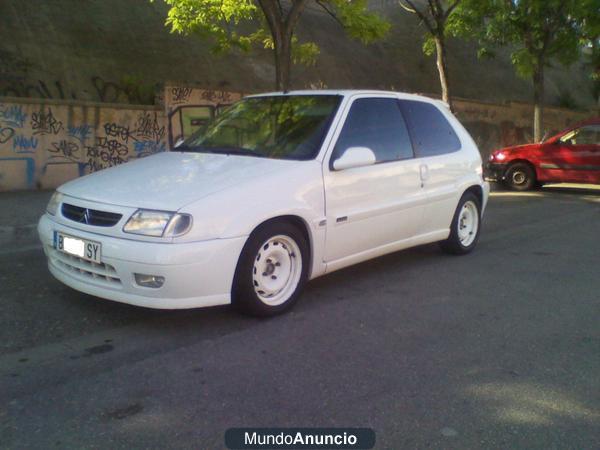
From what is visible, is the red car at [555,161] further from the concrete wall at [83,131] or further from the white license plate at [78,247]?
the white license plate at [78,247]

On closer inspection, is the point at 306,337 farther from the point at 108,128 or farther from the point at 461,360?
the point at 108,128

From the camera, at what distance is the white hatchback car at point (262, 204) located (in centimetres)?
394

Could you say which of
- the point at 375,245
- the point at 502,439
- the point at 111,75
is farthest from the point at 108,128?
the point at 502,439

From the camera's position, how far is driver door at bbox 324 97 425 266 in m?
4.83

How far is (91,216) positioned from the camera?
163 inches

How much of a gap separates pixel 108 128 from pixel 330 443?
32.1 feet

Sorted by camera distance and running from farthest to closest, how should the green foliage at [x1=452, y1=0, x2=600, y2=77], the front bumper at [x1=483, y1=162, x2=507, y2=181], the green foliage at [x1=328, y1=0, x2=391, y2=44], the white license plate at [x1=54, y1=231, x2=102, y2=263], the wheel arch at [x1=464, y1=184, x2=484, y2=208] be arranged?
the green foliage at [x1=452, y1=0, x2=600, y2=77]
the front bumper at [x1=483, y1=162, x2=507, y2=181]
the green foliage at [x1=328, y1=0, x2=391, y2=44]
the wheel arch at [x1=464, y1=184, x2=484, y2=208]
the white license plate at [x1=54, y1=231, x2=102, y2=263]

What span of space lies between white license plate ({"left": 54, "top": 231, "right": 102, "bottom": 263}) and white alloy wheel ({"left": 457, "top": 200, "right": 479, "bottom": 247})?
3.87 m

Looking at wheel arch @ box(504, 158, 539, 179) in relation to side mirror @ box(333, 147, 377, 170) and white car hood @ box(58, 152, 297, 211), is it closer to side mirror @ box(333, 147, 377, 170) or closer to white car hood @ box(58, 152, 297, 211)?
side mirror @ box(333, 147, 377, 170)

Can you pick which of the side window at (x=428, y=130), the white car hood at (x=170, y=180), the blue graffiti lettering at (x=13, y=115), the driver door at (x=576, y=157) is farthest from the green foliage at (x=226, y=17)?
the white car hood at (x=170, y=180)

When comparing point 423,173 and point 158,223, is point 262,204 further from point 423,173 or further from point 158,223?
point 423,173

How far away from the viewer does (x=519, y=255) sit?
677 cm

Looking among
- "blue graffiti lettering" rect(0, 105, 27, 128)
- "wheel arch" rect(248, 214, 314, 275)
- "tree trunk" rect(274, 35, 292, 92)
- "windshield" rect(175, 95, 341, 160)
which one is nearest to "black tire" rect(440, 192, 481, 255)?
"windshield" rect(175, 95, 341, 160)

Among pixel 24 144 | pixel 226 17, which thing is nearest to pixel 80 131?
pixel 24 144
